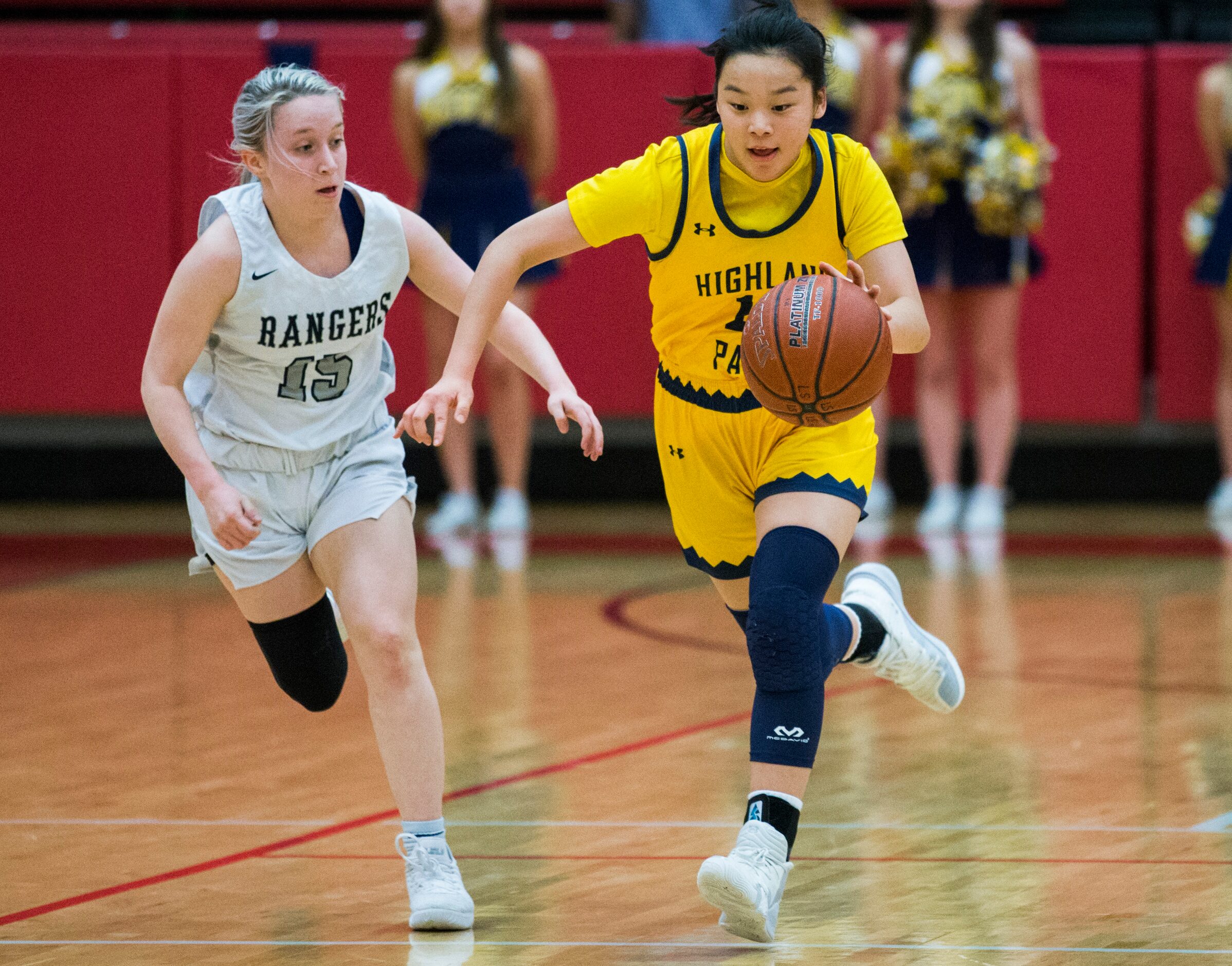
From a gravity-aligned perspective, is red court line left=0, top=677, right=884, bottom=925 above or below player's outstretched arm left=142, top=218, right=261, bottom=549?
below

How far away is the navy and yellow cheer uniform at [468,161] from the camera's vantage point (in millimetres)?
7902

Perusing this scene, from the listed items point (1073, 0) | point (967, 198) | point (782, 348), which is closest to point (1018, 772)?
point (782, 348)

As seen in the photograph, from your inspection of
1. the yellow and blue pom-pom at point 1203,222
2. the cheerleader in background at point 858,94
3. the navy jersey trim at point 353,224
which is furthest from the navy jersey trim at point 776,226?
the yellow and blue pom-pom at point 1203,222

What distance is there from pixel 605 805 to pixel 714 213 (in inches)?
54.0

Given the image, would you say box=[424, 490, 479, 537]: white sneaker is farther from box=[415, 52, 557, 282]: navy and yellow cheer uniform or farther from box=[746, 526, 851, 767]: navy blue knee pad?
box=[746, 526, 851, 767]: navy blue knee pad

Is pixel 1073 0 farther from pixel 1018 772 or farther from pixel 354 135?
pixel 1018 772

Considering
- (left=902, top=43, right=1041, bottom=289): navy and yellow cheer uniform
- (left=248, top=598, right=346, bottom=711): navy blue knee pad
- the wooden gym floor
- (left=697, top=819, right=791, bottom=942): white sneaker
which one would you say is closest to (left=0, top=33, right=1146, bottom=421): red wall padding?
(left=902, top=43, right=1041, bottom=289): navy and yellow cheer uniform

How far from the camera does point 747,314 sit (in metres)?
3.55

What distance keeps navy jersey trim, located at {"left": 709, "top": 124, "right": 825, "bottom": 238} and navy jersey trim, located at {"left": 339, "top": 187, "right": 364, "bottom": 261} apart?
2.19 ft

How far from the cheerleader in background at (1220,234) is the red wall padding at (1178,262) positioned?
212 millimetres

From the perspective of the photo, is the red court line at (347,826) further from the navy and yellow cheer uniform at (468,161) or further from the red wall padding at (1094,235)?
the red wall padding at (1094,235)

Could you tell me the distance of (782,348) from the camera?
3273mm

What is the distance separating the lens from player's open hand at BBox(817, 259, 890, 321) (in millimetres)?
3318

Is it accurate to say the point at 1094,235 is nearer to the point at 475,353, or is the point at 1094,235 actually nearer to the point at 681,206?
the point at 681,206
